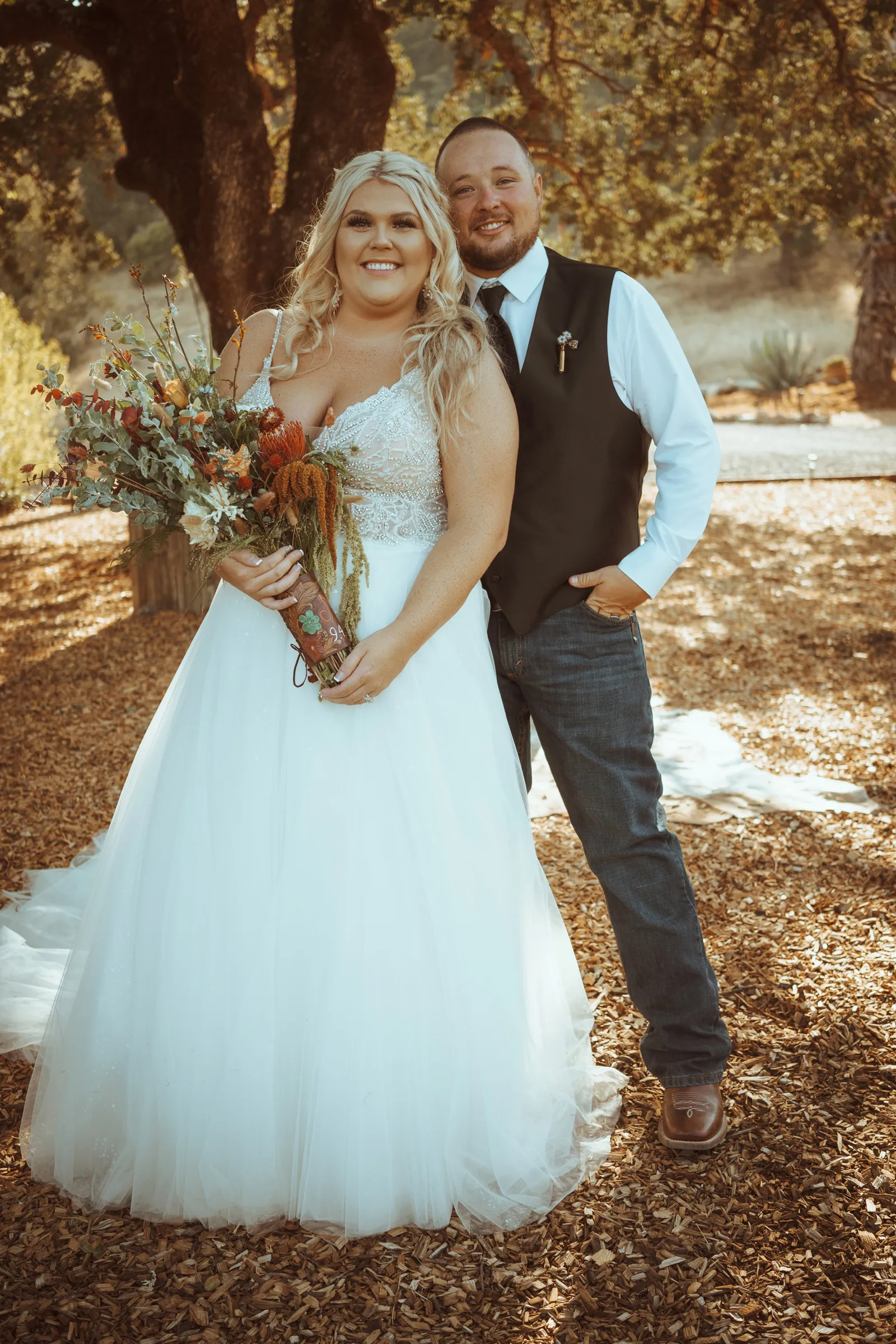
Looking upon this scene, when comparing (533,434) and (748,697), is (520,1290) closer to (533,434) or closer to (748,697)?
(533,434)

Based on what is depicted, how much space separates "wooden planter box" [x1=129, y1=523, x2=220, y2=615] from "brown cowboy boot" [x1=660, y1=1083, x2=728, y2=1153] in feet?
16.7

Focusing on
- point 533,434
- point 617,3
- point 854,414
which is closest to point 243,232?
point 617,3

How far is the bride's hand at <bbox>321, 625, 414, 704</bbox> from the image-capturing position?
2260 millimetres

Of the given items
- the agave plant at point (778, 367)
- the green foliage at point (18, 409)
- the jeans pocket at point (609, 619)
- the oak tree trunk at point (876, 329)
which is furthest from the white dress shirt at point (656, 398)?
the agave plant at point (778, 367)

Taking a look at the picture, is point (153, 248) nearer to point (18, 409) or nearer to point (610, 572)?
point (18, 409)

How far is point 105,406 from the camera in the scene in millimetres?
2217

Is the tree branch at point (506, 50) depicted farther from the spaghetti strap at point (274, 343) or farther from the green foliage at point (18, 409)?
the spaghetti strap at point (274, 343)

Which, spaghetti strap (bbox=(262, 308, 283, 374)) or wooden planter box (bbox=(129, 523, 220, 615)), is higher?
spaghetti strap (bbox=(262, 308, 283, 374))

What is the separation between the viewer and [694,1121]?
8.24 feet

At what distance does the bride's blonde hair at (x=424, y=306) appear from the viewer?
2359 millimetres

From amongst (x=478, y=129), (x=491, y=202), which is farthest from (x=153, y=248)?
(x=491, y=202)

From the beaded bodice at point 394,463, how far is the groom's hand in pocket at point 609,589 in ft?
1.18

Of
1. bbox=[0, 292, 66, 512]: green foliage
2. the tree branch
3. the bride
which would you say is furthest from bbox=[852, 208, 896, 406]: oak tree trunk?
the bride

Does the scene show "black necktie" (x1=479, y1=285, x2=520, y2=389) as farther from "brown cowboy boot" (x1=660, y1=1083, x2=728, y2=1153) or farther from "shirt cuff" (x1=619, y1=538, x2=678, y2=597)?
"brown cowboy boot" (x1=660, y1=1083, x2=728, y2=1153)
